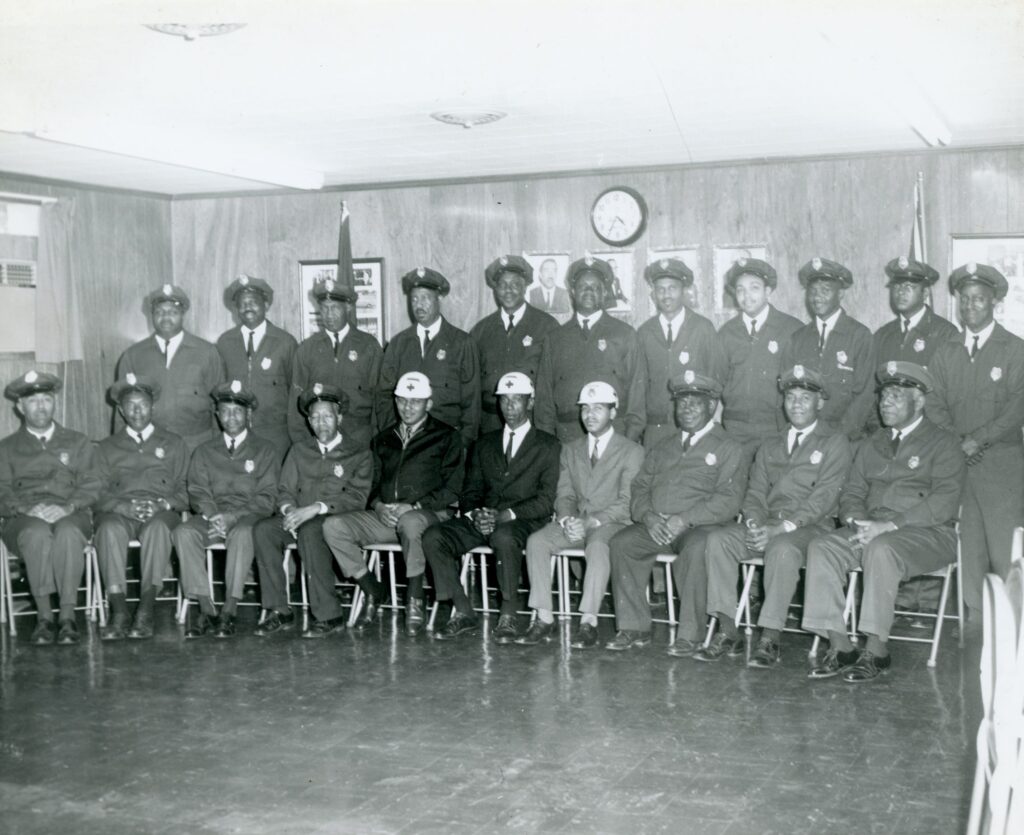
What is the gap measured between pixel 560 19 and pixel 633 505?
10.5 feet

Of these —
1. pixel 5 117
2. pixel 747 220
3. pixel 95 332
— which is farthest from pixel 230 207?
pixel 747 220

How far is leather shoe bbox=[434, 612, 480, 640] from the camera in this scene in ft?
22.1

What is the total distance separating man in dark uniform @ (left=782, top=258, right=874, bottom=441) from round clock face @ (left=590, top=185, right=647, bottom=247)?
154 centimetres

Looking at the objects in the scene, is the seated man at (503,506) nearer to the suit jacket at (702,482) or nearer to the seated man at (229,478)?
the suit jacket at (702,482)

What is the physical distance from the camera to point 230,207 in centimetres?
945

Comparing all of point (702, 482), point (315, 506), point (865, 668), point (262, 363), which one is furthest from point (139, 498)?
Result: point (865, 668)

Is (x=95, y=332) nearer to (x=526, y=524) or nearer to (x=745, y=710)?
(x=526, y=524)

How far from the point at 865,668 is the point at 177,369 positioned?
4.80 m

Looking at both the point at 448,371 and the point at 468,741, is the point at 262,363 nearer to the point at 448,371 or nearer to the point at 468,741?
the point at 448,371

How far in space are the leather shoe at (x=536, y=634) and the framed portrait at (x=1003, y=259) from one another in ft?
10.3

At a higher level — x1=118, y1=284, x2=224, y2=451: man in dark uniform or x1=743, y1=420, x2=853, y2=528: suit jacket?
x1=118, y1=284, x2=224, y2=451: man in dark uniform

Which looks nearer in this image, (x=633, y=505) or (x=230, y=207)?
(x=633, y=505)

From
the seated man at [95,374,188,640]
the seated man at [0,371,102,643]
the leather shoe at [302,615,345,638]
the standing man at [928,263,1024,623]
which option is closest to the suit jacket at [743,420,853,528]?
the standing man at [928,263,1024,623]

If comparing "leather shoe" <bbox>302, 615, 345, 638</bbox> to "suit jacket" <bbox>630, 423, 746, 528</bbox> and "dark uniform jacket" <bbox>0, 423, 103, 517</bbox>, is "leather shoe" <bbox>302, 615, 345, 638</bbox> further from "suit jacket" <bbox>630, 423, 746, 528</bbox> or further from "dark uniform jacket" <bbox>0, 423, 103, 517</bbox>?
"suit jacket" <bbox>630, 423, 746, 528</bbox>
